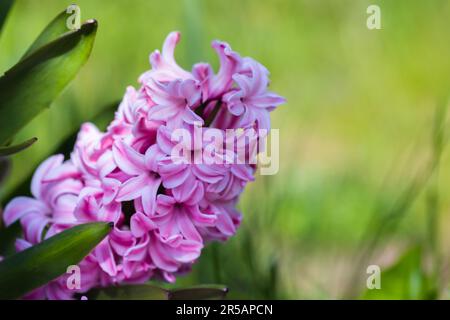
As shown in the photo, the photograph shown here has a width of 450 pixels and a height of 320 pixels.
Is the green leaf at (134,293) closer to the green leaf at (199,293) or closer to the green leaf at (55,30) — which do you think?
the green leaf at (199,293)

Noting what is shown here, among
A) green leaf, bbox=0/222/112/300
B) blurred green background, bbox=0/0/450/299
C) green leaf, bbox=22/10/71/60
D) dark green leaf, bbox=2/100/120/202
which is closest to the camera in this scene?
green leaf, bbox=0/222/112/300

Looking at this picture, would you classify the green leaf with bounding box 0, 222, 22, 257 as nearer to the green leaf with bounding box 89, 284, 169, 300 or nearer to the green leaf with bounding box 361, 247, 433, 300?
the green leaf with bounding box 89, 284, 169, 300

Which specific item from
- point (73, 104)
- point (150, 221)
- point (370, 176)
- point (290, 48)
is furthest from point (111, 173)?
point (290, 48)

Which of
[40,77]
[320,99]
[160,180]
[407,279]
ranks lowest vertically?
[407,279]

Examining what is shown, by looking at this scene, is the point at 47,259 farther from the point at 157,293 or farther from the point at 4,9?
the point at 4,9

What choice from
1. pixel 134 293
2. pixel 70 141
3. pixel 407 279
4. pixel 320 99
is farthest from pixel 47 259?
pixel 320 99

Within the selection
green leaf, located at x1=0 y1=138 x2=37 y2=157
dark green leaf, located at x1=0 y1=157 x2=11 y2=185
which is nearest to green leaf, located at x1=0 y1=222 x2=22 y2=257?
dark green leaf, located at x1=0 y1=157 x2=11 y2=185
